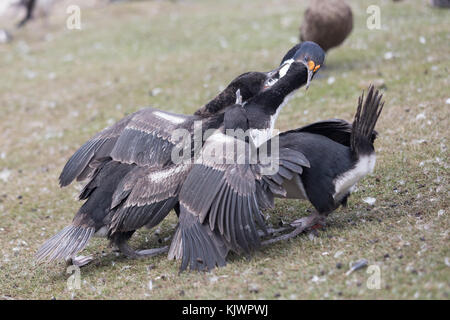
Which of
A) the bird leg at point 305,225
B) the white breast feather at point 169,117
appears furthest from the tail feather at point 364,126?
the white breast feather at point 169,117

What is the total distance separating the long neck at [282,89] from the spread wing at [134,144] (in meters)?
0.81

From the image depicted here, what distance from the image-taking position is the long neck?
5855mm

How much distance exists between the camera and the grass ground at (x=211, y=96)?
477 cm

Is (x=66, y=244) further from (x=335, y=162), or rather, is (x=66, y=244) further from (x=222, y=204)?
(x=335, y=162)

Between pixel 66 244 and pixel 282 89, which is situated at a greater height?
pixel 282 89

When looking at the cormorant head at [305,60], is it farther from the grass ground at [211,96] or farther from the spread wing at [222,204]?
the grass ground at [211,96]

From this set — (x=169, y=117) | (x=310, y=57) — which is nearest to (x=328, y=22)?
(x=310, y=57)

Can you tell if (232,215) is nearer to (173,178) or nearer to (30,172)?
(173,178)

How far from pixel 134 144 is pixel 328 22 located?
6.26 meters

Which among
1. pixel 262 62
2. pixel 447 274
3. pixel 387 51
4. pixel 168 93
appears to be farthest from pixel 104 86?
pixel 447 274

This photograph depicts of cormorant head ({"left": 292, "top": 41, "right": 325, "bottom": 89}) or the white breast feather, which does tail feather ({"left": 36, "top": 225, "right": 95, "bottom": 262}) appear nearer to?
the white breast feather

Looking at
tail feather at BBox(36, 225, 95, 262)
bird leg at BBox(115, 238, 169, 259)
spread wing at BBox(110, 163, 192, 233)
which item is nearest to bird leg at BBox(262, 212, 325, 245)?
spread wing at BBox(110, 163, 192, 233)

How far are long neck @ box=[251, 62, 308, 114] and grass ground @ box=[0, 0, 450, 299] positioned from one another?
1363 millimetres

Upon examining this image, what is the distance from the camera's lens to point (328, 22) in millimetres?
10703
